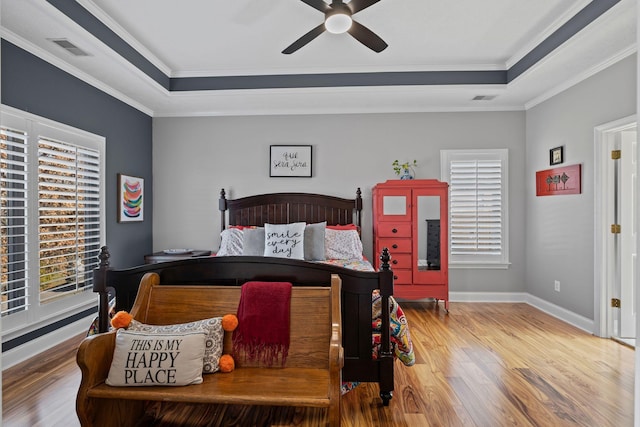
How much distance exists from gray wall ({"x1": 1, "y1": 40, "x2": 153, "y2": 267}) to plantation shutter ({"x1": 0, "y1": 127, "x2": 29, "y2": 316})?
12.9 inches

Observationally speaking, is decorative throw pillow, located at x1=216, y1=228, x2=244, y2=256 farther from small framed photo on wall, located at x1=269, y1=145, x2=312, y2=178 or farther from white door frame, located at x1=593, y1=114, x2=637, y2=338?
white door frame, located at x1=593, y1=114, x2=637, y2=338

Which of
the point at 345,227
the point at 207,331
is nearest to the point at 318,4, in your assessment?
the point at 207,331

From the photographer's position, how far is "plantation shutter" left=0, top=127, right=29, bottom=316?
2.84 meters

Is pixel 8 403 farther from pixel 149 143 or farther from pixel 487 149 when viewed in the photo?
pixel 487 149

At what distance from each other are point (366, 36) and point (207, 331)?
234 centimetres

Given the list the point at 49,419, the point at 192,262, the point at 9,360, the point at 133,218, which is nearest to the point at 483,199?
the point at 192,262

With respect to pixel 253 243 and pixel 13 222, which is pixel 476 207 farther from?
pixel 13 222

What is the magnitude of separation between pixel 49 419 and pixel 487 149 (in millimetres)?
4946

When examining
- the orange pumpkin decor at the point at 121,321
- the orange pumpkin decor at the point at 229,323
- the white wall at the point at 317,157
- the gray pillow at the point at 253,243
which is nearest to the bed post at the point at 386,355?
the orange pumpkin decor at the point at 229,323

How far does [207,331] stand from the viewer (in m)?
2.07

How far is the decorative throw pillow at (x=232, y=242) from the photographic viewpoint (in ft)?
13.8

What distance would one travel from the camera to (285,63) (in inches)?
161

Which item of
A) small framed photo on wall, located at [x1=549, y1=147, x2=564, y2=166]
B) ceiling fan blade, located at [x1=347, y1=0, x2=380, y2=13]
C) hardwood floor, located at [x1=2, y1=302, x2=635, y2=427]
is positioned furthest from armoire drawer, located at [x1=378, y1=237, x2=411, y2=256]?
ceiling fan blade, located at [x1=347, y1=0, x2=380, y2=13]

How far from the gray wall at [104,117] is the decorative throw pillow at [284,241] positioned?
1.73m
